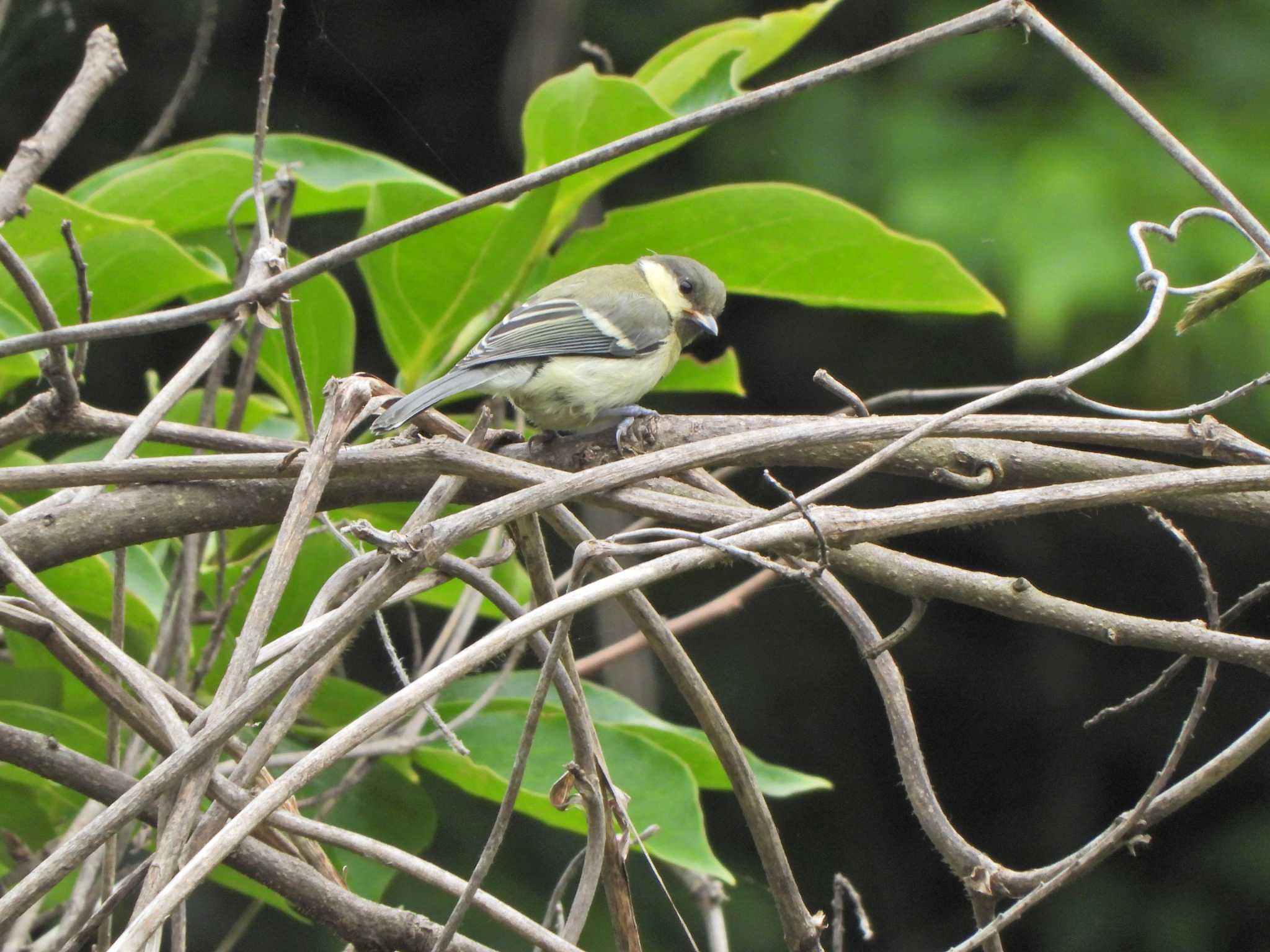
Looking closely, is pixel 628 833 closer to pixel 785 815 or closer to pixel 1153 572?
pixel 785 815

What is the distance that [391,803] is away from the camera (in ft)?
5.94

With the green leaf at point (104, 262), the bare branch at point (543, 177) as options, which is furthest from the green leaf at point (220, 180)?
the bare branch at point (543, 177)

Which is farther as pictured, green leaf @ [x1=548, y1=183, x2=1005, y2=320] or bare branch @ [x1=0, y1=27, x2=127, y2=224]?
green leaf @ [x1=548, y1=183, x2=1005, y2=320]

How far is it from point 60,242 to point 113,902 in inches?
40.5

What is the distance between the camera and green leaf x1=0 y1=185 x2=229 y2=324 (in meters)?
1.60

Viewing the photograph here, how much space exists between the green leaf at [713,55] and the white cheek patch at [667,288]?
78 cm

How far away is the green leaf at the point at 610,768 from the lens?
158 centimetres

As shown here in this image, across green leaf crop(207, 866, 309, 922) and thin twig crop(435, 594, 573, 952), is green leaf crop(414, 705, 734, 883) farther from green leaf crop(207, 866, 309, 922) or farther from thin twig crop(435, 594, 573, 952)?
thin twig crop(435, 594, 573, 952)

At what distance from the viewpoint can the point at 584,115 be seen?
5.75 feet

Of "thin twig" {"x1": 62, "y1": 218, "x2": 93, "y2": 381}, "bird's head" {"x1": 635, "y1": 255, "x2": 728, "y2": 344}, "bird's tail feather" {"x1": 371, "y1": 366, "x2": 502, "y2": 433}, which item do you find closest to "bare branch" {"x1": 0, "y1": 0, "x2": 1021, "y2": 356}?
"thin twig" {"x1": 62, "y1": 218, "x2": 93, "y2": 381}

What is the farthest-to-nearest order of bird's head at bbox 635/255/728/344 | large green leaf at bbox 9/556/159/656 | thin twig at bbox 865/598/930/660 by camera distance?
bird's head at bbox 635/255/728/344 → large green leaf at bbox 9/556/159/656 → thin twig at bbox 865/598/930/660

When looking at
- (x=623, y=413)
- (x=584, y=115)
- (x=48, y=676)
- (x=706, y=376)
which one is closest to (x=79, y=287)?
(x=48, y=676)

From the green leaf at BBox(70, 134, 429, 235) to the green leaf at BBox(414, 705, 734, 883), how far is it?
30.3 inches

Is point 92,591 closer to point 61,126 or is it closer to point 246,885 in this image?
point 246,885
